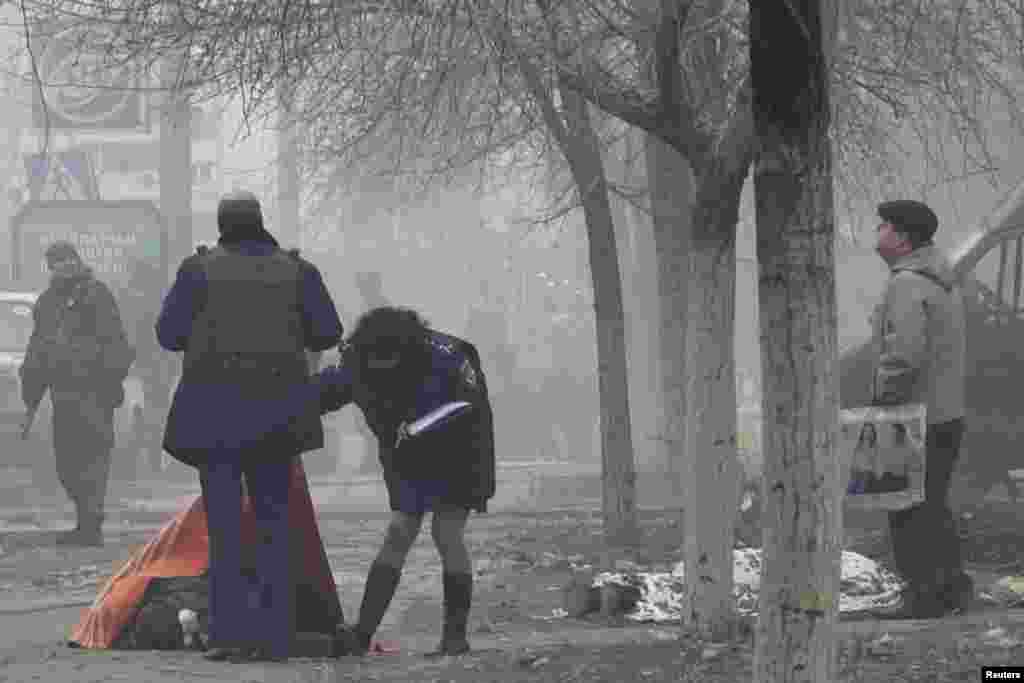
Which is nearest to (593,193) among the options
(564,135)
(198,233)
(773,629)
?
(564,135)

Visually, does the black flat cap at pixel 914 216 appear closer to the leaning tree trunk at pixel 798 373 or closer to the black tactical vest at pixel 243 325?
the black tactical vest at pixel 243 325

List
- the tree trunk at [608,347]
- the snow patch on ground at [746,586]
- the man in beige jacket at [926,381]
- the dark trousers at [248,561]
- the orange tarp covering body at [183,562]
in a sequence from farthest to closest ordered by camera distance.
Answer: the tree trunk at [608,347]
the snow patch on ground at [746,586]
the man in beige jacket at [926,381]
the orange tarp covering body at [183,562]
the dark trousers at [248,561]

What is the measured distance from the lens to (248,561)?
28.8ft

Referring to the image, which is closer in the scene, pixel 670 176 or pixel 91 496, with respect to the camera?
pixel 91 496

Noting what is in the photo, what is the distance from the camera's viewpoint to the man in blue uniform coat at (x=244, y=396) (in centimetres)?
857

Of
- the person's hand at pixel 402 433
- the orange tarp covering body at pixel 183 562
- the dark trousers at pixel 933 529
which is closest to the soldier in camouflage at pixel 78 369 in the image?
the orange tarp covering body at pixel 183 562

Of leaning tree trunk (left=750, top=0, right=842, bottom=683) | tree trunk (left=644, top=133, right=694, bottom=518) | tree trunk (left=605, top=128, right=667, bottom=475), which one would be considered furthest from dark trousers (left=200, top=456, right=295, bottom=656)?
tree trunk (left=605, top=128, right=667, bottom=475)

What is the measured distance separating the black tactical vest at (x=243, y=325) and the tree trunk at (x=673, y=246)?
707cm

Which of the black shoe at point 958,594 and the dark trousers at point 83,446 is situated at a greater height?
the dark trousers at point 83,446

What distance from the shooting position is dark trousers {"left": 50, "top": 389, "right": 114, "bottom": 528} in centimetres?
1539

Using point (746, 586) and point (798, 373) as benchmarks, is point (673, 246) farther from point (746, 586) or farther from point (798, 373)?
point (798, 373)

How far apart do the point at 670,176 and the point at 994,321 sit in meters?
2.92

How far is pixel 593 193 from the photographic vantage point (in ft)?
44.1

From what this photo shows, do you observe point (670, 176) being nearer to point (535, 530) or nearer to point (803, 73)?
point (535, 530)
